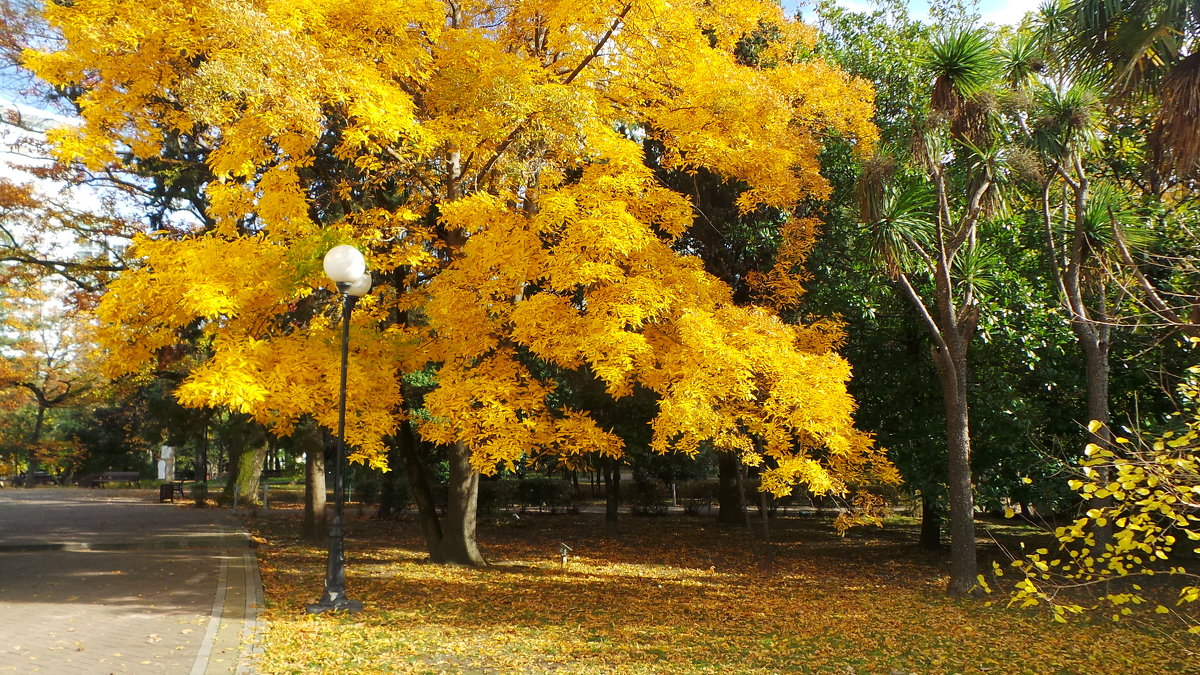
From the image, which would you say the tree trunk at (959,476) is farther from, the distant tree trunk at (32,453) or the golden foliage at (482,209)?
the distant tree trunk at (32,453)

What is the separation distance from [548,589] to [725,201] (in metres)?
8.28

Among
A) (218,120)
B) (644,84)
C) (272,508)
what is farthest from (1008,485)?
(272,508)

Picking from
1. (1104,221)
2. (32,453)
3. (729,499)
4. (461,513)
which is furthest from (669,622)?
(32,453)

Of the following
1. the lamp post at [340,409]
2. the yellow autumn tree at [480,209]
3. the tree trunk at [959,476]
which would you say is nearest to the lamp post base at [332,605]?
the lamp post at [340,409]

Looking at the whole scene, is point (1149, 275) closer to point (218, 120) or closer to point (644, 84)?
point (644, 84)

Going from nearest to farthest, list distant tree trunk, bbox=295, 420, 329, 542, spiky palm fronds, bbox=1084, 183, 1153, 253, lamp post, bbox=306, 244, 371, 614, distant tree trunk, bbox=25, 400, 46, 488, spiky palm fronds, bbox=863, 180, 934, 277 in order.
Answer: lamp post, bbox=306, 244, 371, 614
spiky palm fronds, bbox=1084, 183, 1153, 253
spiky palm fronds, bbox=863, 180, 934, 277
distant tree trunk, bbox=295, 420, 329, 542
distant tree trunk, bbox=25, 400, 46, 488

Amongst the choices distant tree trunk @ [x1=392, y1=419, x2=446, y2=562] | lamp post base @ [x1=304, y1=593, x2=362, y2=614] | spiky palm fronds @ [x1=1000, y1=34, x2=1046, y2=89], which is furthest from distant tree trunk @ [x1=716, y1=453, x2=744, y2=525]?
lamp post base @ [x1=304, y1=593, x2=362, y2=614]

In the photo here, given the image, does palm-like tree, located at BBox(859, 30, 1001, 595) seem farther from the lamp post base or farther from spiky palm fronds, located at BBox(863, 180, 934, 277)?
the lamp post base

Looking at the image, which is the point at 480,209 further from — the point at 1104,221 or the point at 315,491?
the point at 315,491

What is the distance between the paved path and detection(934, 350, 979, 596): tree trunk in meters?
9.41

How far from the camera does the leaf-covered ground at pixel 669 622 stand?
7.42 metres

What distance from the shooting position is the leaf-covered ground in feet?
24.3

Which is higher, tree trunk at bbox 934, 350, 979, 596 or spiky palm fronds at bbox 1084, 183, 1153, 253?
spiky palm fronds at bbox 1084, 183, 1153, 253

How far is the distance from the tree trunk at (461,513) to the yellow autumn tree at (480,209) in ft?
6.59
